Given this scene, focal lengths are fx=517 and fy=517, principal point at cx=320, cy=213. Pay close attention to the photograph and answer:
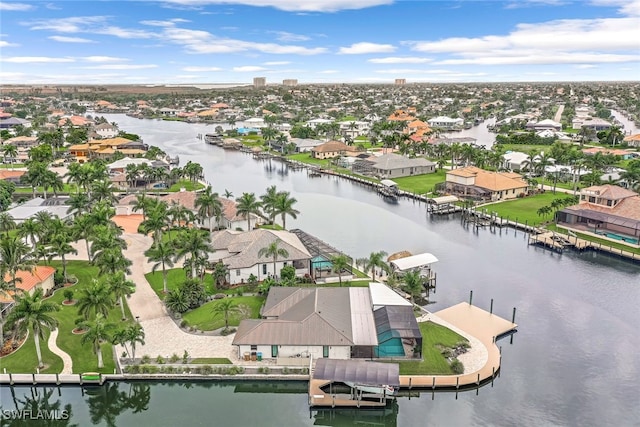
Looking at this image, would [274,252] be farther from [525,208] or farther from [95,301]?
[525,208]

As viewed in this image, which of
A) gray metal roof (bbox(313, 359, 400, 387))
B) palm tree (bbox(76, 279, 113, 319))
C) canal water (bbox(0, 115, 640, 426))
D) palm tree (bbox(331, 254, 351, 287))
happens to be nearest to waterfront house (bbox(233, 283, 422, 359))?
gray metal roof (bbox(313, 359, 400, 387))

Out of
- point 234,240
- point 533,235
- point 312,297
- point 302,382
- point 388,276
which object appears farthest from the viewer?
point 533,235

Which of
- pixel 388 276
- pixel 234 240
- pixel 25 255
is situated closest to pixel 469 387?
pixel 388 276

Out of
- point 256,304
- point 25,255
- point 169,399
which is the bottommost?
point 169,399

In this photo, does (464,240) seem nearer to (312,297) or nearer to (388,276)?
(388,276)

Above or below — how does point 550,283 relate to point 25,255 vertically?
below

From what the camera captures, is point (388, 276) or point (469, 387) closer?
point (469, 387)

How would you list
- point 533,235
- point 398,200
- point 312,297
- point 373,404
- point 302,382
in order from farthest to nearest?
point 398,200 < point 533,235 < point 312,297 < point 302,382 < point 373,404
